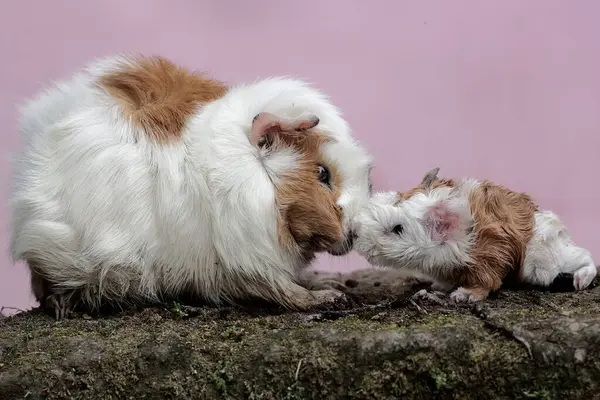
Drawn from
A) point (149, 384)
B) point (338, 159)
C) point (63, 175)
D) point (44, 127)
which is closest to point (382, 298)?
point (338, 159)

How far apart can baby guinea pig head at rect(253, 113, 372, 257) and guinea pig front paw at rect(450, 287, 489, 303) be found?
352 millimetres

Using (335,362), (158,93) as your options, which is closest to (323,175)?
(158,93)

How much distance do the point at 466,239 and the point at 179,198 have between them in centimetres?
87

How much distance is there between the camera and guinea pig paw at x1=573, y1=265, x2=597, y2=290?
6.78 ft

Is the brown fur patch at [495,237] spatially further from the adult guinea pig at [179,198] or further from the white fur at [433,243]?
the adult guinea pig at [179,198]

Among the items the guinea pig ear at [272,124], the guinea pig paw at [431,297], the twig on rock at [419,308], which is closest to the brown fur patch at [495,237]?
the guinea pig paw at [431,297]

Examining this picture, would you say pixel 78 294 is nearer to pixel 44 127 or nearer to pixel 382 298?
pixel 44 127

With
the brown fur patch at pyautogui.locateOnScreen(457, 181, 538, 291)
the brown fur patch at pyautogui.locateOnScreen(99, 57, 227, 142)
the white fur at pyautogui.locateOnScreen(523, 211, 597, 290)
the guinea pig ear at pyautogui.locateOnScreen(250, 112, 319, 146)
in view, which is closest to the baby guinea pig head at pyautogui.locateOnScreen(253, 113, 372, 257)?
the guinea pig ear at pyautogui.locateOnScreen(250, 112, 319, 146)

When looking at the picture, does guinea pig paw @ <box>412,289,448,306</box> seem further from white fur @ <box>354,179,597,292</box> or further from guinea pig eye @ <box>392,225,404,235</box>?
guinea pig eye @ <box>392,225,404,235</box>

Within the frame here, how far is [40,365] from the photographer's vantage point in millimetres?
1417

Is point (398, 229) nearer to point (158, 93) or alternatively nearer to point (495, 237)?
point (495, 237)

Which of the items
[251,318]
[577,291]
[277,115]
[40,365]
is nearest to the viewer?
[40,365]

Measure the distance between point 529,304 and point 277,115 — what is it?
91 cm

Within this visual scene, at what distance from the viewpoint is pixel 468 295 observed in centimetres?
193
